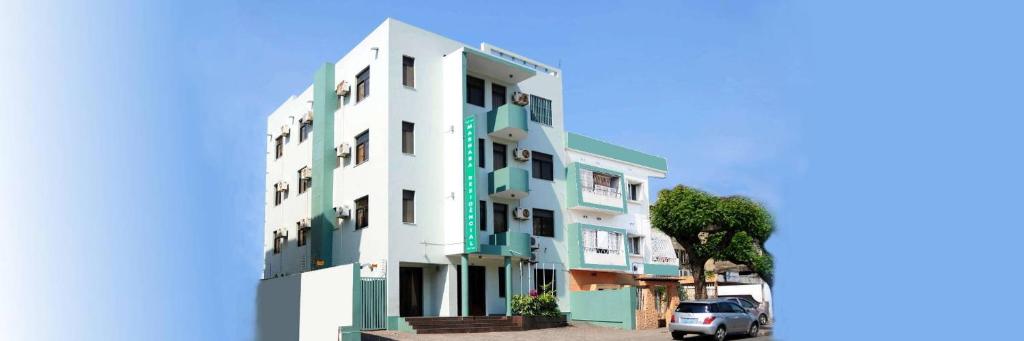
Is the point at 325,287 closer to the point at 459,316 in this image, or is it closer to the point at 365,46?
the point at 459,316

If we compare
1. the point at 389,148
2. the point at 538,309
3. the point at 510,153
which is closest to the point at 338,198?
the point at 389,148

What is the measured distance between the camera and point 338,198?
2920cm

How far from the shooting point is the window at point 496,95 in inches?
1165

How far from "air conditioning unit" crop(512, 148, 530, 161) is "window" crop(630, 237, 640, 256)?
741 cm

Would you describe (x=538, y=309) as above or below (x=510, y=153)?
below

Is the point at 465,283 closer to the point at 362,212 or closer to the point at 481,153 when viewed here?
the point at 362,212

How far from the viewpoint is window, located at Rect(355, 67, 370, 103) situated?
2811 centimetres

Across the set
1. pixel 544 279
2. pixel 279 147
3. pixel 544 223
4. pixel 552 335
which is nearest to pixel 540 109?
pixel 544 223

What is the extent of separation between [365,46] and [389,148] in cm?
435

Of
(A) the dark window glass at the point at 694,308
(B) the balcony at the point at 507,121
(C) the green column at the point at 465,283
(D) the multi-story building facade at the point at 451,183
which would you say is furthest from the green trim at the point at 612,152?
(A) the dark window glass at the point at 694,308

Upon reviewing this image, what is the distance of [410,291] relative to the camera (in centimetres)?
2656

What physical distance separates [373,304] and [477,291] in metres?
5.07

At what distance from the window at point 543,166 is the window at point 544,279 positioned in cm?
346

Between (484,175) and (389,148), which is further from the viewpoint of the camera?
(484,175)
